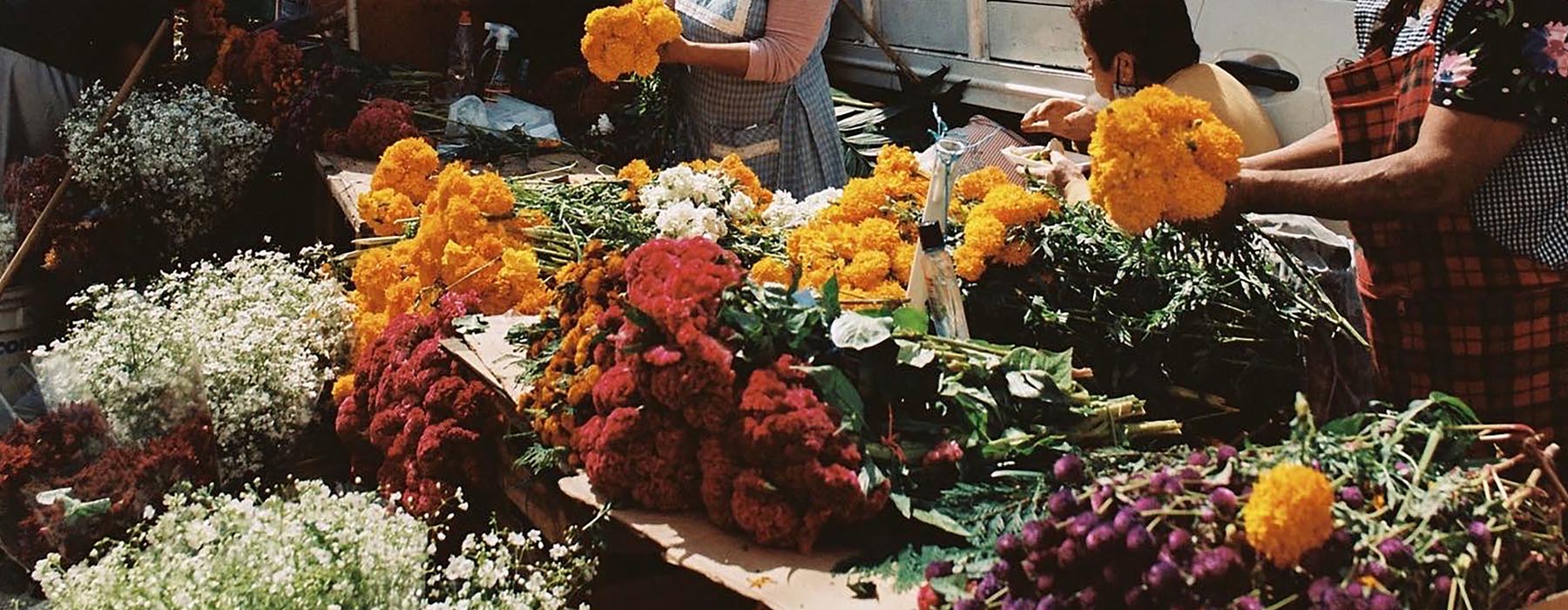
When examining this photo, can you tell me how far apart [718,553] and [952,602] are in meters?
0.42

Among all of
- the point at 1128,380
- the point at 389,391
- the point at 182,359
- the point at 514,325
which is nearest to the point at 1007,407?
the point at 1128,380

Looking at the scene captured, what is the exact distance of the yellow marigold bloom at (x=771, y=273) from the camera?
2.50 metres

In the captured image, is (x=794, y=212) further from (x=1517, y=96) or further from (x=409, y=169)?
(x=1517, y=96)

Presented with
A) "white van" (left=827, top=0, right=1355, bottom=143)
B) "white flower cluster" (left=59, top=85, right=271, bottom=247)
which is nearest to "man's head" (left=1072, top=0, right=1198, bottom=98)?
"white van" (left=827, top=0, right=1355, bottom=143)

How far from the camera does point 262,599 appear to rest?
6.58 ft

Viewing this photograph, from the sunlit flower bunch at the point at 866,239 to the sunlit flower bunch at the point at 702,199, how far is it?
0.25 m

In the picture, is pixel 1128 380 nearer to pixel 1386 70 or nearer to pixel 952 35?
pixel 1386 70

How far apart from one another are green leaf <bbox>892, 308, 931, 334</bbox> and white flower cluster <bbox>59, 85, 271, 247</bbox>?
12.7 ft

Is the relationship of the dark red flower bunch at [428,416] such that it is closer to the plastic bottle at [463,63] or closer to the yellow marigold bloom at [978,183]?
the yellow marigold bloom at [978,183]

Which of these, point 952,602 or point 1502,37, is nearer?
point 952,602

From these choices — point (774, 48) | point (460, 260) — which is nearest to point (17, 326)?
point (460, 260)

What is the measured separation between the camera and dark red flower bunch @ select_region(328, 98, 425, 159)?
16.2 ft

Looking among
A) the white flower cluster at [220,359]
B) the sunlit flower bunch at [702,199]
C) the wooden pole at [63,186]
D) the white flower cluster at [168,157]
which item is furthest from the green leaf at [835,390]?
the white flower cluster at [168,157]

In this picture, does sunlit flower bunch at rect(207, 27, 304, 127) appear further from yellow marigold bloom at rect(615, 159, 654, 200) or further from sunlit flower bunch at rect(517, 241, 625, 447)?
sunlit flower bunch at rect(517, 241, 625, 447)
